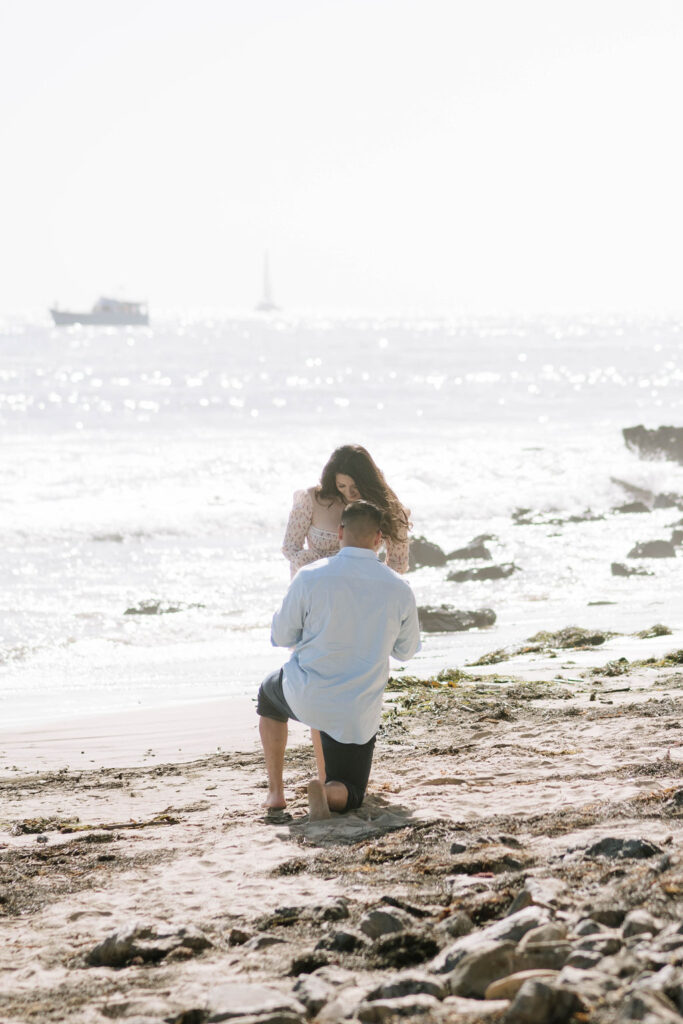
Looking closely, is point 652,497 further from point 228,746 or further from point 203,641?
point 228,746

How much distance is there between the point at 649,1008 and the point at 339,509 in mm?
3480

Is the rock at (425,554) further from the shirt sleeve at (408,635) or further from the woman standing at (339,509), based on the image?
the shirt sleeve at (408,635)

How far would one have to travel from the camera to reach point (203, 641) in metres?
10.8

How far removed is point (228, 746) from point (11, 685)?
10.00 feet

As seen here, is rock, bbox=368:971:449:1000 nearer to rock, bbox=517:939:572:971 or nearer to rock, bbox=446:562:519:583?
rock, bbox=517:939:572:971

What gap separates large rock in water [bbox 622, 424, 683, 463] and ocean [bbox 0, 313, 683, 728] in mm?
650

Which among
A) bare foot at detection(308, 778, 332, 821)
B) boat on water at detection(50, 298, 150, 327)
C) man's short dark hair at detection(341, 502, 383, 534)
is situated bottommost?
bare foot at detection(308, 778, 332, 821)

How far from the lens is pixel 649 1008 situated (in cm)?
240

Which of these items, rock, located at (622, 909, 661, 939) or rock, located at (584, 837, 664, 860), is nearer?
rock, located at (622, 909, 661, 939)

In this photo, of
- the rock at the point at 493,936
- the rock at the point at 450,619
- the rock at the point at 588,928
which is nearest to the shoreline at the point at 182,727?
the rock at the point at 450,619

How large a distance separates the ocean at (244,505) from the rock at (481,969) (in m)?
5.21

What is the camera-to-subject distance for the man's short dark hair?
4832 millimetres

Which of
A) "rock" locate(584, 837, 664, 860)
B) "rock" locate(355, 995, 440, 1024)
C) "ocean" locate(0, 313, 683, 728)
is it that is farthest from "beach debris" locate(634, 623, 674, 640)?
"rock" locate(355, 995, 440, 1024)

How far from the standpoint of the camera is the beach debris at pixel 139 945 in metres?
3.49
